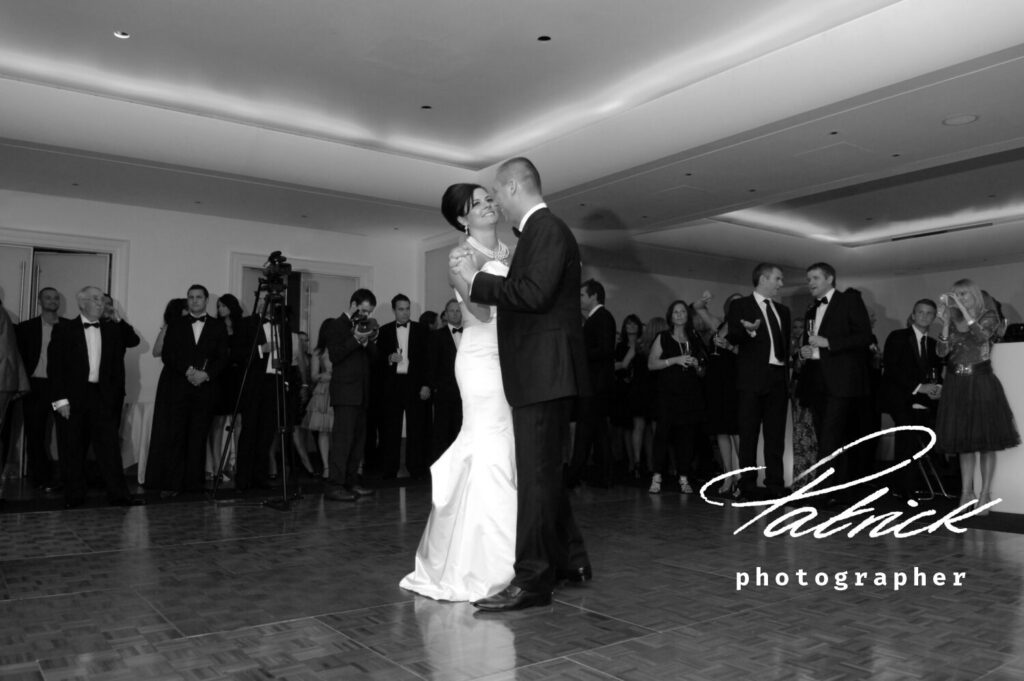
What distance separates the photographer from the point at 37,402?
23.1 feet

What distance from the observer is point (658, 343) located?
252 inches

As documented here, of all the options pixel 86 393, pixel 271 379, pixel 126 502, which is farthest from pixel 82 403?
pixel 271 379

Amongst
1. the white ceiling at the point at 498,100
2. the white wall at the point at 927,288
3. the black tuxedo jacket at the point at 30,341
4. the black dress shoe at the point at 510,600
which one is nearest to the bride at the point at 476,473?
the black dress shoe at the point at 510,600

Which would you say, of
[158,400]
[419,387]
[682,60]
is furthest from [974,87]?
[158,400]

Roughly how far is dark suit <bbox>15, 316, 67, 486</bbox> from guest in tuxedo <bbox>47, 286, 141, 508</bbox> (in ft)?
5.41

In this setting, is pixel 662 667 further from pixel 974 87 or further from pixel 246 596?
pixel 974 87

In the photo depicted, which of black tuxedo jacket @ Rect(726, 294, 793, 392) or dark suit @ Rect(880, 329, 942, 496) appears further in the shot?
dark suit @ Rect(880, 329, 942, 496)

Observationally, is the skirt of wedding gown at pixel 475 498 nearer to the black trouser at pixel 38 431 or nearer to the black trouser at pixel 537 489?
the black trouser at pixel 537 489

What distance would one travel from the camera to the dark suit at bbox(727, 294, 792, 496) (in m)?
5.25

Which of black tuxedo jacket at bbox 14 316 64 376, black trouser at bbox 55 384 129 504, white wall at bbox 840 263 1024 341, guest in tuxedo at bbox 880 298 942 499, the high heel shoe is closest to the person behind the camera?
the high heel shoe

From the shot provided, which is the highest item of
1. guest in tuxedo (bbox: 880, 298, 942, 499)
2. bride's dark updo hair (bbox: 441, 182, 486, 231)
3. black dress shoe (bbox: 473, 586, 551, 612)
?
bride's dark updo hair (bbox: 441, 182, 486, 231)

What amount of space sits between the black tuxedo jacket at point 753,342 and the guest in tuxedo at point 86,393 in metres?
4.26

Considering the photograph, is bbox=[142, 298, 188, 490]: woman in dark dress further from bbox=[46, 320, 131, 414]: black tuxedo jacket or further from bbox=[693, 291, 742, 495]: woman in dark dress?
bbox=[693, 291, 742, 495]: woman in dark dress

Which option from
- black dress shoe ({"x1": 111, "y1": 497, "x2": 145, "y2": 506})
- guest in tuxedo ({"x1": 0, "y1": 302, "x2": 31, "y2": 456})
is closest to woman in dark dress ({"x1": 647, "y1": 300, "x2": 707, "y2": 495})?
black dress shoe ({"x1": 111, "y1": 497, "x2": 145, "y2": 506})
